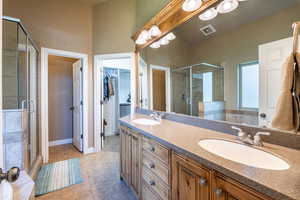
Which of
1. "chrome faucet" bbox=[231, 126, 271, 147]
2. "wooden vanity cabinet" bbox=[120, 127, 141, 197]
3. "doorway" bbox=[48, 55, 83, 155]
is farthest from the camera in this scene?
"doorway" bbox=[48, 55, 83, 155]

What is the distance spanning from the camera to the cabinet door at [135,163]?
1.52 m

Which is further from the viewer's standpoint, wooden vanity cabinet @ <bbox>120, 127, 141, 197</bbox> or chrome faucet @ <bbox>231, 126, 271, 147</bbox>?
wooden vanity cabinet @ <bbox>120, 127, 141, 197</bbox>

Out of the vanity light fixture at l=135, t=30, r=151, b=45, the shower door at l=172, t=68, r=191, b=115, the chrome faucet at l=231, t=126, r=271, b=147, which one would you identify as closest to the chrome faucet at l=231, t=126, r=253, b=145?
the chrome faucet at l=231, t=126, r=271, b=147

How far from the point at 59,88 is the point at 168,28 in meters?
2.93

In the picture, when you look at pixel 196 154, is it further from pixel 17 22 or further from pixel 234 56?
pixel 17 22

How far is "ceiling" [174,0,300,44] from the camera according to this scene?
1050 millimetres

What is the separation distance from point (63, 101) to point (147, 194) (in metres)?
3.15

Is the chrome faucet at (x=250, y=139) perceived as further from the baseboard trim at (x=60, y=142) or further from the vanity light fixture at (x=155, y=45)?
the baseboard trim at (x=60, y=142)

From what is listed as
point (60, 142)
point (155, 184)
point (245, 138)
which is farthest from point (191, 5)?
point (60, 142)

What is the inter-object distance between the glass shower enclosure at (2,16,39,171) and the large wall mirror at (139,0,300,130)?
1.84m

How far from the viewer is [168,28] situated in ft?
6.61

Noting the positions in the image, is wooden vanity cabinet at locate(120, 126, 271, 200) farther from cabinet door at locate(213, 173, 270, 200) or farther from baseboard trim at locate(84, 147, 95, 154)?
baseboard trim at locate(84, 147, 95, 154)

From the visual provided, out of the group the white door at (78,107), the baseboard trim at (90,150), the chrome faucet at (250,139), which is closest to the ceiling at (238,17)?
the chrome faucet at (250,139)

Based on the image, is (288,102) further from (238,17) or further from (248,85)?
(238,17)
